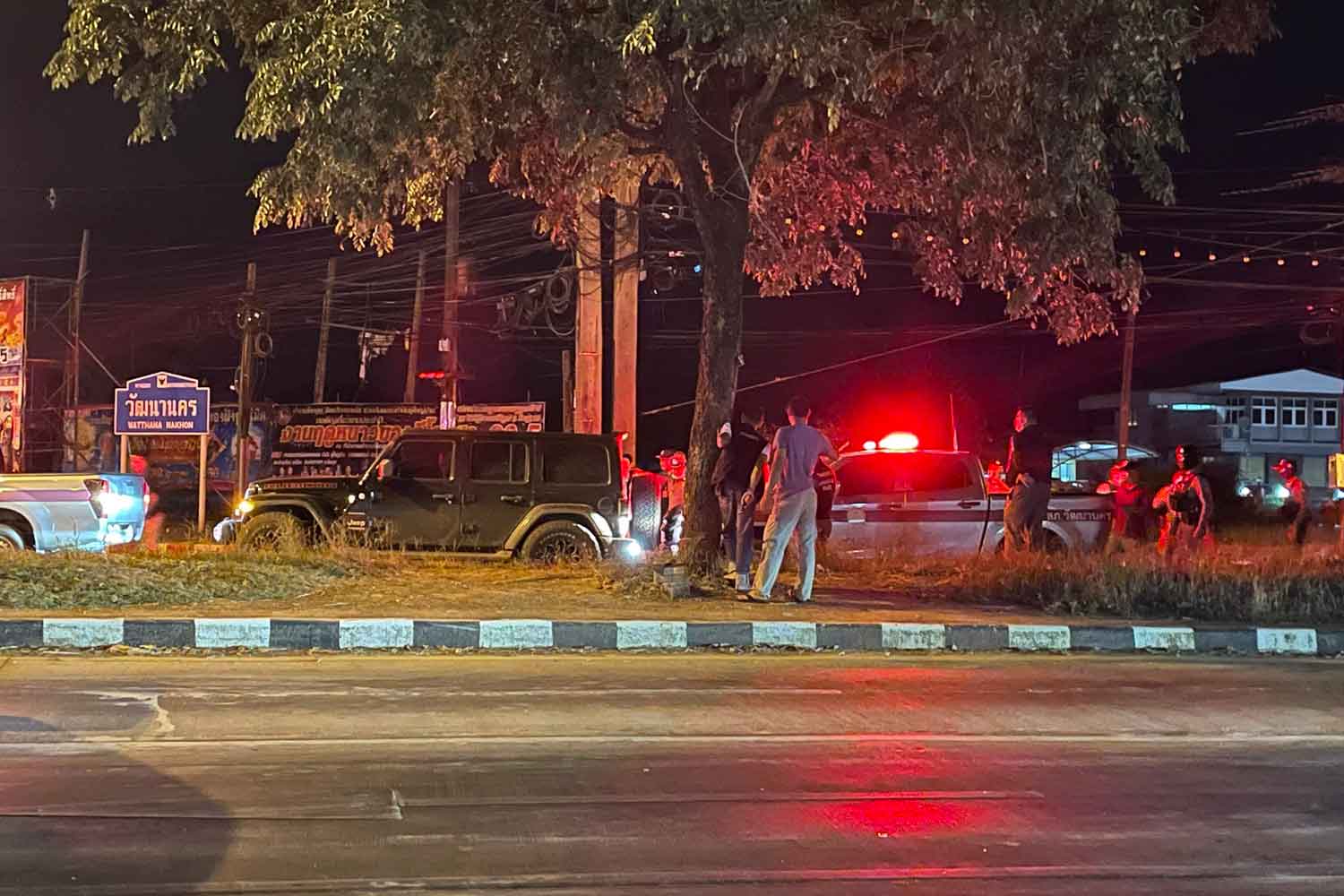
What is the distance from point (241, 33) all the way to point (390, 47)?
9.19 ft

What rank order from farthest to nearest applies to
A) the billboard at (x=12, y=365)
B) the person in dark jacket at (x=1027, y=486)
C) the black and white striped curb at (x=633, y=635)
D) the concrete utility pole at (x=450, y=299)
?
the billboard at (x=12, y=365), the concrete utility pole at (x=450, y=299), the person in dark jacket at (x=1027, y=486), the black and white striped curb at (x=633, y=635)

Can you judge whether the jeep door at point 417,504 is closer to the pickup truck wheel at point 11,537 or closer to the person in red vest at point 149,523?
the person in red vest at point 149,523

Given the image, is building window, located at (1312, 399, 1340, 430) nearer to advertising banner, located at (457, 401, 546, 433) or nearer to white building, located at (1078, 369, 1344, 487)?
white building, located at (1078, 369, 1344, 487)

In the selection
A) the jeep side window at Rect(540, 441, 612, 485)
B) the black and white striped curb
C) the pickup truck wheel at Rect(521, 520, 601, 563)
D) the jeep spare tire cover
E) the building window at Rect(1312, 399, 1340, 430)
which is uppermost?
the building window at Rect(1312, 399, 1340, 430)

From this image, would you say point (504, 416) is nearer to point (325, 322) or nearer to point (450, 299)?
point (450, 299)

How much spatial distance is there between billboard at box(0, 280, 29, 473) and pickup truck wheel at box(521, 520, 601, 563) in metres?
22.6

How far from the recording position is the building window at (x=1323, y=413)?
53969 mm

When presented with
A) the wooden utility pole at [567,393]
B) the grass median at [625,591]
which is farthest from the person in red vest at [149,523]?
the wooden utility pole at [567,393]

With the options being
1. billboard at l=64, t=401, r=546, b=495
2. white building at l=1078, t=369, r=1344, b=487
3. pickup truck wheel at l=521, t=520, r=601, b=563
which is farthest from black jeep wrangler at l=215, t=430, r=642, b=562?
white building at l=1078, t=369, r=1344, b=487

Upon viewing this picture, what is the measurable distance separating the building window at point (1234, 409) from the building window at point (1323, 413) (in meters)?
3.12

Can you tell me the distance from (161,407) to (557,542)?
6588mm

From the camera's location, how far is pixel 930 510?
15.4 meters

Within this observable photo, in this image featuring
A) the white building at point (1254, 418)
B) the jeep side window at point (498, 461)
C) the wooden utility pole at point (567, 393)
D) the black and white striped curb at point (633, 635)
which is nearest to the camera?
the black and white striped curb at point (633, 635)

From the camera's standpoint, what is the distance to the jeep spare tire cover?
14.9 m
